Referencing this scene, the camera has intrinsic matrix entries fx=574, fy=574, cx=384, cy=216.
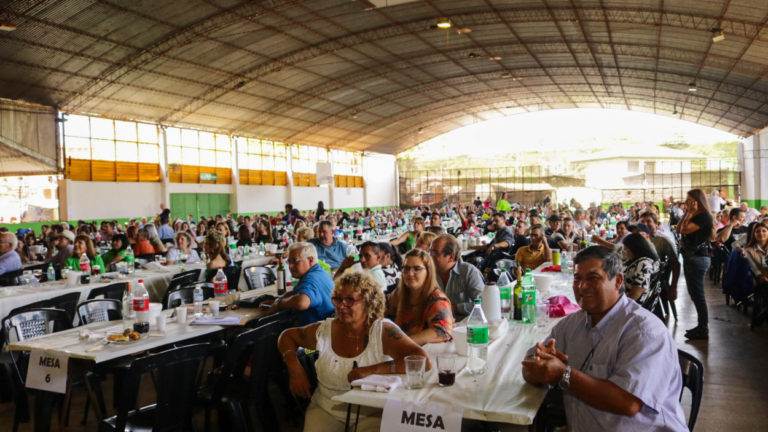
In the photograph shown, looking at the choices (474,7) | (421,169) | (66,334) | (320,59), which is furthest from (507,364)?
(421,169)

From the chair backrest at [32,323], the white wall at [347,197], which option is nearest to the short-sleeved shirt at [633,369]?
the chair backrest at [32,323]

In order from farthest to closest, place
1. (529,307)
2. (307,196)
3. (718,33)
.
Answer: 1. (307,196)
2. (718,33)
3. (529,307)

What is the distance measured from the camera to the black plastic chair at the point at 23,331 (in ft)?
13.0

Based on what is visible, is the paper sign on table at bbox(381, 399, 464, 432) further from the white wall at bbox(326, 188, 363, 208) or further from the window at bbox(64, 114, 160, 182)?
the white wall at bbox(326, 188, 363, 208)

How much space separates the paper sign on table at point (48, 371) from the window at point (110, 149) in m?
18.3

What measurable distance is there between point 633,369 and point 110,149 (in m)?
22.3

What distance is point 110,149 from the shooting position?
2122 centimetres

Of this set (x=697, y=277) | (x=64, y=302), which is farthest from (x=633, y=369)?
(x=64, y=302)

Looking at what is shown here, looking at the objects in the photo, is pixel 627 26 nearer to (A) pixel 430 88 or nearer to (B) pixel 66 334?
(A) pixel 430 88

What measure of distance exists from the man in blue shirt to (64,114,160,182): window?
15995mm

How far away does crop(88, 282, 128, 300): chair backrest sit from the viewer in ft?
19.1

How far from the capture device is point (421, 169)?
4091 cm

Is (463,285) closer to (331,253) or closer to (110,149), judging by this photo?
(331,253)

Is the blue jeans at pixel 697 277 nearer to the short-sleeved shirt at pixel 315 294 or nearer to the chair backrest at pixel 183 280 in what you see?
the short-sleeved shirt at pixel 315 294
